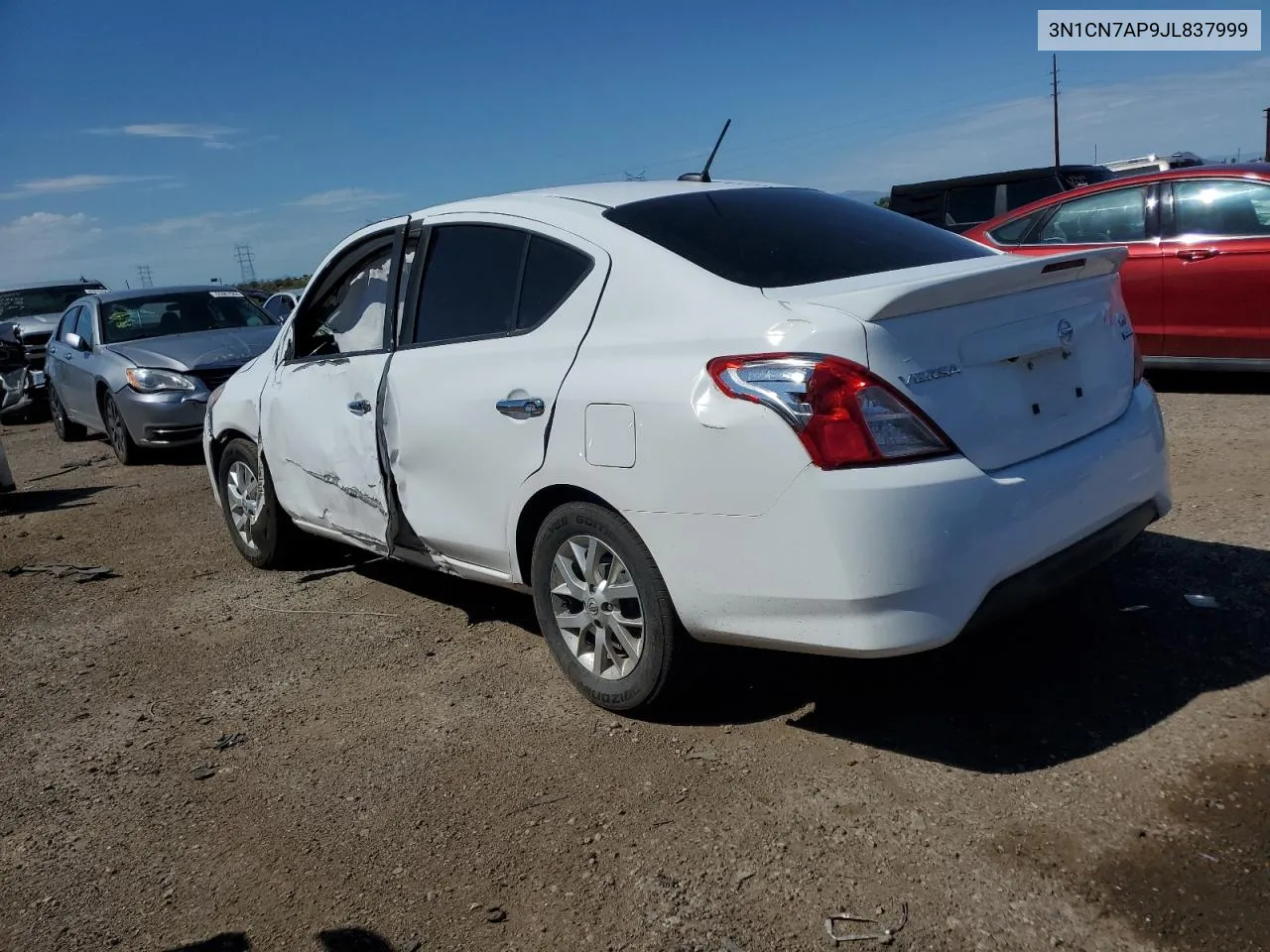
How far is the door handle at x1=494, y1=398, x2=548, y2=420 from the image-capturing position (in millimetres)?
3635

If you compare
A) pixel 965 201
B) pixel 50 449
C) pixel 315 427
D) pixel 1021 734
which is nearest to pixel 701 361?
pixel 1021 734

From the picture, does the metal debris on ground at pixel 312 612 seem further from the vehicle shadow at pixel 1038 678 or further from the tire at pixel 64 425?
the tire at pixel 64 425

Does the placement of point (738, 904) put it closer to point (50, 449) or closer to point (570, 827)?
point (570, 827)

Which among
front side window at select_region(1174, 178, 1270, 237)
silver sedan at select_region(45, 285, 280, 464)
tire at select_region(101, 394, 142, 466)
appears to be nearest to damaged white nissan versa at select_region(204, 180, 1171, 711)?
front side window at select_region(1174, 178, 1270, 237)

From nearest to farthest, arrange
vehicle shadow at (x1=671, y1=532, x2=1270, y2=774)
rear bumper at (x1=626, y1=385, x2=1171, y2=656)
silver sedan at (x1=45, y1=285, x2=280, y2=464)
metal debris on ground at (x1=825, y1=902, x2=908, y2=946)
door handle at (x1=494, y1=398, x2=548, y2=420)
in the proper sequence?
metal debris on ground at (x1=825, y1=902, x2=908, y2=946)
rear bumper at (x1=626, y1=385, x2=1171, y2=656)
vehicle shadow at (x1=671, y1=532, x2=1270, y2=774)
door handle at (x1=494, y1=398, x2=548, y2=420)
silver sedan at (x1=45, y1=285, x2=280, y2=464)

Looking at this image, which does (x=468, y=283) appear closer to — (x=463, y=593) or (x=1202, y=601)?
(x=463, y=593)

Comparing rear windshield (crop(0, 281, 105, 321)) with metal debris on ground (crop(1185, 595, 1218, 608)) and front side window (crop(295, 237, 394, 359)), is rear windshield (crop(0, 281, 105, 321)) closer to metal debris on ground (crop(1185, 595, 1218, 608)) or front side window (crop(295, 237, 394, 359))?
front side window (crop(295, 237, 394, 359))

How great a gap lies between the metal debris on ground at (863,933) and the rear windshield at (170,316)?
9.45 m

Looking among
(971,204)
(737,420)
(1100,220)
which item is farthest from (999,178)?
(737,420)

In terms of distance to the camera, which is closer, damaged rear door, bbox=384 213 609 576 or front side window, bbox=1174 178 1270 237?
damaged rear door, bbox=384 213 609 576

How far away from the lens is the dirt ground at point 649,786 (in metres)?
2.66

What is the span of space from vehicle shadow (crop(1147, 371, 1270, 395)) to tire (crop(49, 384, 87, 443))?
10736 mm

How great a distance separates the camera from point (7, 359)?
14922mm

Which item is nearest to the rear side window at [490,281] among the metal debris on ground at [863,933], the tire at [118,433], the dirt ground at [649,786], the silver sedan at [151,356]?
the dirt ground at [649,786]
